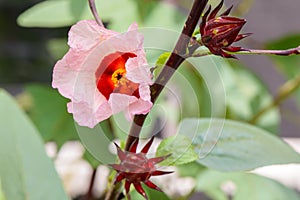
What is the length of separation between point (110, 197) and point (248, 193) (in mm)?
259

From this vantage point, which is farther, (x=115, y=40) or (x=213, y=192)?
(x=213, y=192)

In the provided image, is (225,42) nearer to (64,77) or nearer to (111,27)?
(64,77)

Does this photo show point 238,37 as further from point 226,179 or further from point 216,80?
→ point 226,179

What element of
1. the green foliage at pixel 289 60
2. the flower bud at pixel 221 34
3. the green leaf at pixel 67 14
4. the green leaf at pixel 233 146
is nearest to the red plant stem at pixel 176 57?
the flower bud at pixel 221 34

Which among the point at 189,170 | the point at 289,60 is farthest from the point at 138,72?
the point at 289,60

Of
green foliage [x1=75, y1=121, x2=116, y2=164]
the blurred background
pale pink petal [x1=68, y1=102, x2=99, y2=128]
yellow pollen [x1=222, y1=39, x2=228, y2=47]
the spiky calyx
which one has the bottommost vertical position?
the blurred background

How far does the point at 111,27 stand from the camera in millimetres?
622

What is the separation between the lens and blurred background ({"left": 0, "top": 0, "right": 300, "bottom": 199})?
2.05 ft

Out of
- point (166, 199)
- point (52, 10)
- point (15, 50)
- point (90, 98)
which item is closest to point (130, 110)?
point (90, 98)

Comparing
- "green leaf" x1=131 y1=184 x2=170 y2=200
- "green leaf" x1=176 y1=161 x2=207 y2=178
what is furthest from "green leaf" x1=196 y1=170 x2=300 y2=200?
"green leaf" x1=131 y1=184 x2=170 y2=200

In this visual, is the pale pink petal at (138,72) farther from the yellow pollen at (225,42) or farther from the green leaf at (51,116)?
the green leaf at (51,116)

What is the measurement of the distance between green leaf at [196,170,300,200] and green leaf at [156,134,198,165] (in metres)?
0.20

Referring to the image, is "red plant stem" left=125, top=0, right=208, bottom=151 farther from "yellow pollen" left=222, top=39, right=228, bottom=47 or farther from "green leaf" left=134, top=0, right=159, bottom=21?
"green leaf" left=134, top=0, right=159, bottom=21

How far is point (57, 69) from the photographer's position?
295 mm
